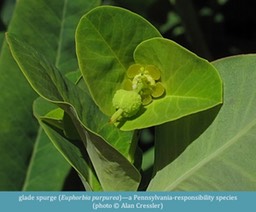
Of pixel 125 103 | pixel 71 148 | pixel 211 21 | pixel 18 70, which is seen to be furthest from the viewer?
pixel 211 21

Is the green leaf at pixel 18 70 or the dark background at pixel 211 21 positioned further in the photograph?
the dark background at pixel 211 21

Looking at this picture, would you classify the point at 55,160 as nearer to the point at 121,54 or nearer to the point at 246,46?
the point at 121,54

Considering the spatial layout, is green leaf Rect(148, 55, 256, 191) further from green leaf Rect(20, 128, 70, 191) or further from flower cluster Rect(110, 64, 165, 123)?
green leaf Rect(20, 128, 70, 191)

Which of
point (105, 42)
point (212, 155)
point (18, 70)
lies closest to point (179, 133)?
point (212, 155)

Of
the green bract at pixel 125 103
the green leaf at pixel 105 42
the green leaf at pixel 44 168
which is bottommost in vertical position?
the green leaf at pixel 44 168

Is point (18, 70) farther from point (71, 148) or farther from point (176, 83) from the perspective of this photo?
point (176, 83)

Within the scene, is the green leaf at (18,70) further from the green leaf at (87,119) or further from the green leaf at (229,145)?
the green leaf at (229,145)

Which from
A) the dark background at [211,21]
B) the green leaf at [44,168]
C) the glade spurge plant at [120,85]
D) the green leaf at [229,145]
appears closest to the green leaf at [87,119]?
the glade spurge plant at [120,85]

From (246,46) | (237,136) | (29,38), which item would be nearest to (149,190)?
(237,136)
